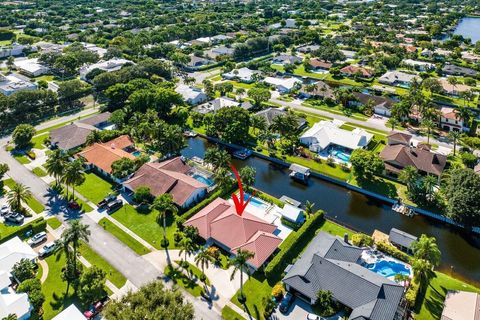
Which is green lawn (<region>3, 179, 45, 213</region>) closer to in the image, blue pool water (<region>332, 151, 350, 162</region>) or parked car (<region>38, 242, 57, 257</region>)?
parked car (<region>38, 242, 57, 257</region>)

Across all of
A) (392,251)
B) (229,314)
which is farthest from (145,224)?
(392,251)

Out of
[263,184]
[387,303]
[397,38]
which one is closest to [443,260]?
[387,303]

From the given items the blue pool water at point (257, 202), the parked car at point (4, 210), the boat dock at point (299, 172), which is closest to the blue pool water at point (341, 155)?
the boat dock at point (299, 172)

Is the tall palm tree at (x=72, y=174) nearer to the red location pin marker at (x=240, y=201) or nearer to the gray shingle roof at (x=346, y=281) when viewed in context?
the red location pin marker at (x=240, y=201)

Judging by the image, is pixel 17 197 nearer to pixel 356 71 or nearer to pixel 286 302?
pixel 286 302

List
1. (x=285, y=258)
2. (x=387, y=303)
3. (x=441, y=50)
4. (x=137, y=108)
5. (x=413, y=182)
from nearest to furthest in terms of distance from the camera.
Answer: (x=387, y=303) < (x=285, y=258) < (x=413, y=182) < (x=137, y=108) < (x=441, y=50)

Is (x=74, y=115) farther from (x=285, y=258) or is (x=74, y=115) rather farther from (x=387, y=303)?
(x=387, y=303)
